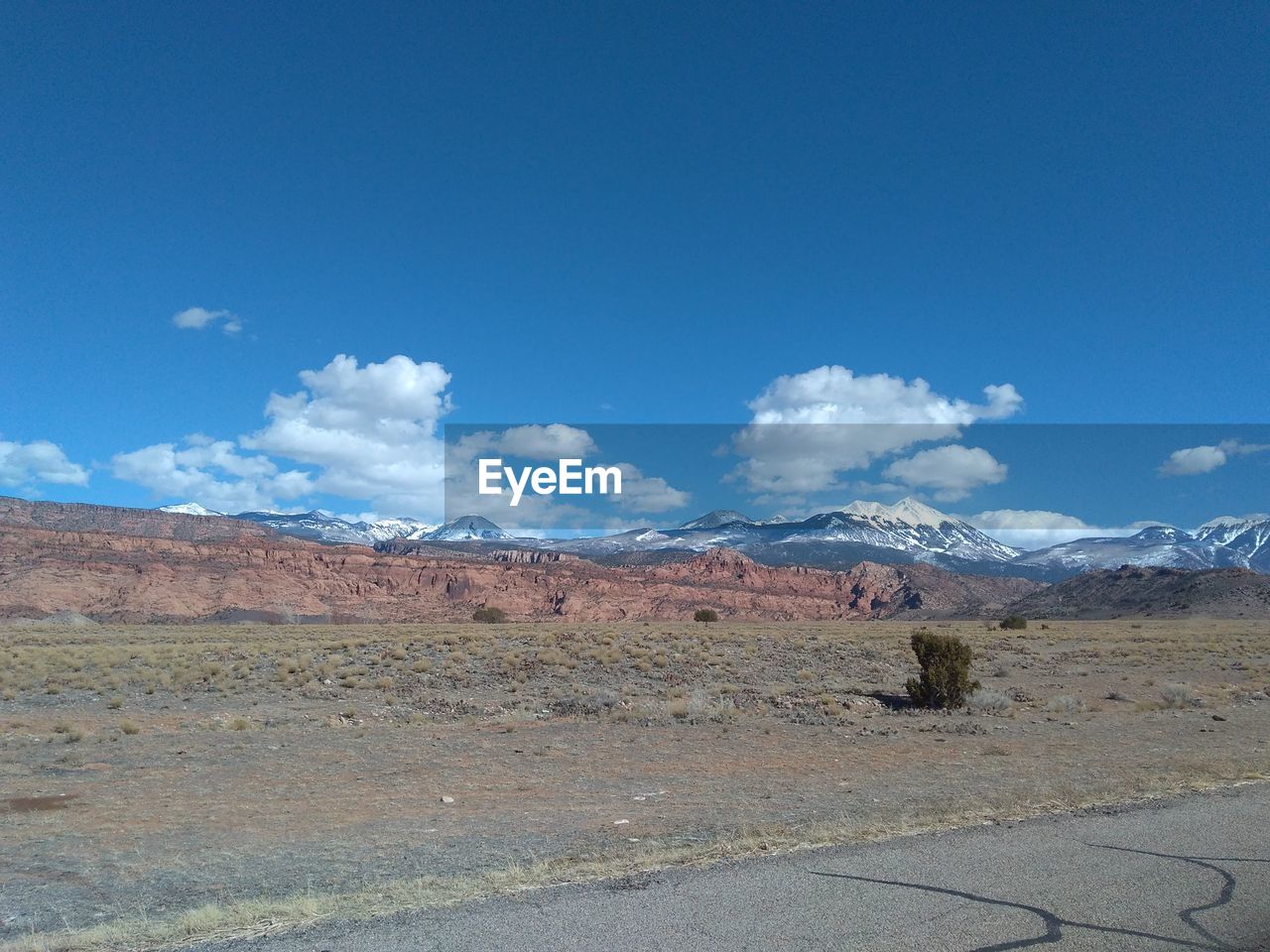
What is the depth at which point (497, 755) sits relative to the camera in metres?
16.9

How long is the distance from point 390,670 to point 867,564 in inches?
6239

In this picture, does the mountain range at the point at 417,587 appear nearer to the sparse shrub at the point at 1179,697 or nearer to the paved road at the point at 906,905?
the sparse shrub at the point at 1179,697

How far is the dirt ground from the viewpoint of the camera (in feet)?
31.6

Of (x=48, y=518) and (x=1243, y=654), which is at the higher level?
(x=48, y=518)

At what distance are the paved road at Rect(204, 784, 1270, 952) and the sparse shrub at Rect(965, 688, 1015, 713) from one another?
15.1 m

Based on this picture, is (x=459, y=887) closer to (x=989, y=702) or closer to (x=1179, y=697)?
(x=989, y=702)

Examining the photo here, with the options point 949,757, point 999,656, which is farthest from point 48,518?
point 949,757

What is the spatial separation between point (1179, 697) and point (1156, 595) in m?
107

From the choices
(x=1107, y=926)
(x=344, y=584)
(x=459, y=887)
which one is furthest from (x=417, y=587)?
(x=1107, y=926)

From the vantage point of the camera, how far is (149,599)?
85.8 m

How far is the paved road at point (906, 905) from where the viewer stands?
603 centimetres

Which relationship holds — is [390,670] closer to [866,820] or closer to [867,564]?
[866,820]

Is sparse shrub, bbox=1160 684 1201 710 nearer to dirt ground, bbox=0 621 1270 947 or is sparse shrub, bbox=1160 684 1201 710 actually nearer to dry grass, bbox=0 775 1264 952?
dirt ground, bbox=0 621 1270 947

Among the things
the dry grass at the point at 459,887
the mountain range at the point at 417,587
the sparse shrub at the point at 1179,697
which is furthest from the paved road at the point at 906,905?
the mountain range at the point at 417,587
